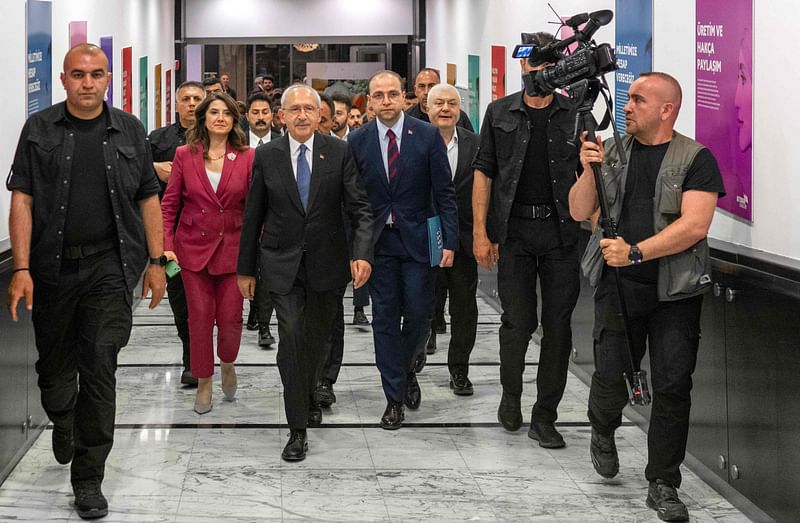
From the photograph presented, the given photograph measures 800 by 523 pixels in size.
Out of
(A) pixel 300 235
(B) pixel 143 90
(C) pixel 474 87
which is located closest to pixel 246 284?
(A) pixel 300 235

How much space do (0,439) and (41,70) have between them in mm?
2287

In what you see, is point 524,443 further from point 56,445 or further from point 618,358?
point 56,445

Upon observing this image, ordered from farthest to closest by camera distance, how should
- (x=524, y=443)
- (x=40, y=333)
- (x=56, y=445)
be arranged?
(x=524, y=443)
(x=56, y=445)
(x=40, y=333)

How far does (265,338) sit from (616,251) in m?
4.20

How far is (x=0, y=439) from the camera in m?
5.19

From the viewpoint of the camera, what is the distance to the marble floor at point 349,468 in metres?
4.90

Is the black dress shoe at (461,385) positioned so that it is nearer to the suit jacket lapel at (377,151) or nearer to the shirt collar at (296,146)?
the suit jacket lapel at (377,151)

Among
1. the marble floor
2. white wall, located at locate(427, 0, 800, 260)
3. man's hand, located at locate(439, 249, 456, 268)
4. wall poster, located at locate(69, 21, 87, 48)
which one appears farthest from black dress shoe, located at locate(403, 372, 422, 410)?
wall poster, located at locate(69, 21, 87, 48)

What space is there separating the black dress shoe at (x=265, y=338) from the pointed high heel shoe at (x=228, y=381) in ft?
5.28

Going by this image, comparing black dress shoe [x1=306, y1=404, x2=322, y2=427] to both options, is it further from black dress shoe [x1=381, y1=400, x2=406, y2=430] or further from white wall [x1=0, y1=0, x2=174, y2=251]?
white wall [x1=0, y1=0, x2=174, y2=251]

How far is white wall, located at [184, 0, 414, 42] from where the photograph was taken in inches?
749

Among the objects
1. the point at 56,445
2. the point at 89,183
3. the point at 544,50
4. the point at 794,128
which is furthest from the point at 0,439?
the point at 794,128

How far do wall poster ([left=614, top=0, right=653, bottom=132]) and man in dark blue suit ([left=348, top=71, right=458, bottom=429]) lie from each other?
3.57ft

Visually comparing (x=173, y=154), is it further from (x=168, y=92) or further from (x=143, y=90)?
(x=168, y=92)
